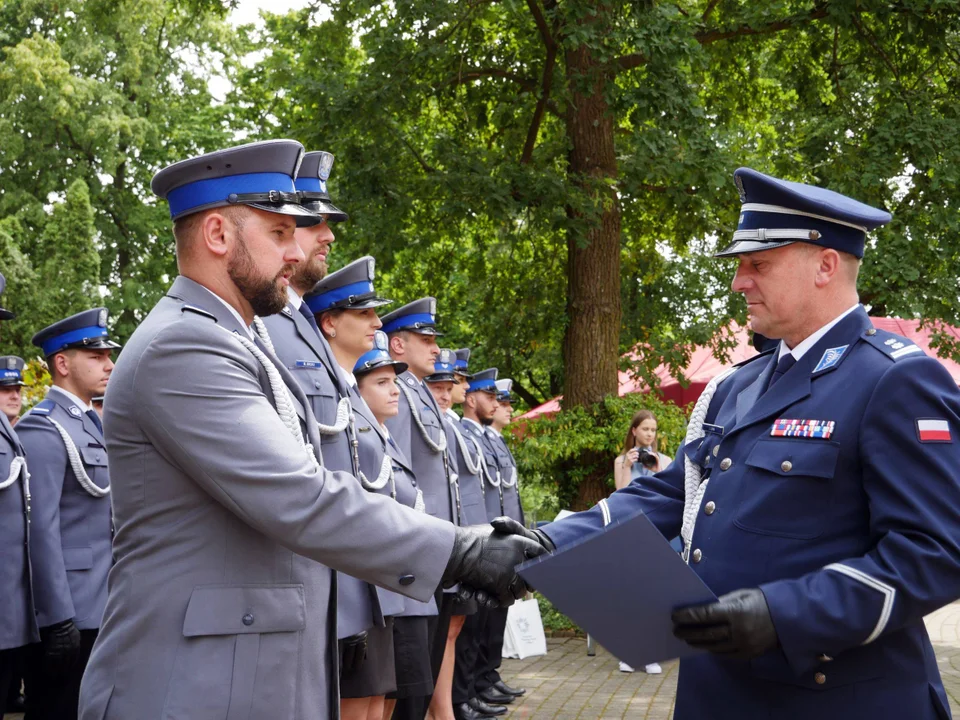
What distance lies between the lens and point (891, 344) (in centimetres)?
288

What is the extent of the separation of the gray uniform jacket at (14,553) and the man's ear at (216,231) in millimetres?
→ 3510

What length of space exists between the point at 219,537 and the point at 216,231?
0.79 m

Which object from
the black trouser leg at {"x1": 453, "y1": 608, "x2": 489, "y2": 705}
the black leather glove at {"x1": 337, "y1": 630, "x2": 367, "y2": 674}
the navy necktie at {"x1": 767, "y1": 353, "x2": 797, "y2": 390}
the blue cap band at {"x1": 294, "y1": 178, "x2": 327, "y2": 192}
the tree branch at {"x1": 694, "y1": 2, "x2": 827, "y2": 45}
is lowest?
the black trouser leg at {"x1": 453, "y1": 608, "x2": 489, "y2": 705}

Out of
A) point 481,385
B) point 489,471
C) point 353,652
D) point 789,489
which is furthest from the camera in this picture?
point 481,385

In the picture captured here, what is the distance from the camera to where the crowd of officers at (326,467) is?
15.2ft

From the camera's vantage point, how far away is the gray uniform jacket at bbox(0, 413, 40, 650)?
5762mm

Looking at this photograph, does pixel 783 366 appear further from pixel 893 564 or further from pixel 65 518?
pixel 65 518

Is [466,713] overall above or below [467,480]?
below

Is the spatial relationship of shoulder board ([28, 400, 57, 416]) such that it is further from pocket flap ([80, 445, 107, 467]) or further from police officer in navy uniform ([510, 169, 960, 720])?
police officer in navy uniform ([510, 169, 960, 720])

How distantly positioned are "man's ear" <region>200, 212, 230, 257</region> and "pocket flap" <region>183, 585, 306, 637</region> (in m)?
0.86

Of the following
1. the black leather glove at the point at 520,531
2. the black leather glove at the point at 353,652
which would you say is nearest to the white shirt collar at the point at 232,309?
the black leather glove at the point at 520,531

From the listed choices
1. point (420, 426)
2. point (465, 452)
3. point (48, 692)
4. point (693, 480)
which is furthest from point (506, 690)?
point (693, 480)

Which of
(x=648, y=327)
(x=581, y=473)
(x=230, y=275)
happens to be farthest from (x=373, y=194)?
(x=230, y=275)

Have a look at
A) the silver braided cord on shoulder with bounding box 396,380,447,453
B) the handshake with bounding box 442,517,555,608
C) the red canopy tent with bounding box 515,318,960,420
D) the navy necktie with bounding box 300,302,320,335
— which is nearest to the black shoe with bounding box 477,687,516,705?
the silver braided cord on shoulder with bounding box 396,380,447,453
